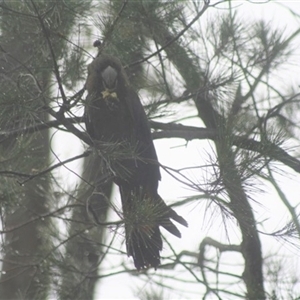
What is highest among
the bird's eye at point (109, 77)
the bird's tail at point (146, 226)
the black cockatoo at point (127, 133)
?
the bird's eye at point (109, 77)

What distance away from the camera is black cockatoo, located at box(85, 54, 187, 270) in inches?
114

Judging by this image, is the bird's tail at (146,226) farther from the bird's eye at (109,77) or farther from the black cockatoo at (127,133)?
the bird's eye at (109,77)

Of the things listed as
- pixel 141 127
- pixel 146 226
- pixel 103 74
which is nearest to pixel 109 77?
pixel 103 74

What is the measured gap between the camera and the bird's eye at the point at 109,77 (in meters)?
Result: 3.09

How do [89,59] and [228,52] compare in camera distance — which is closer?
[89,59]

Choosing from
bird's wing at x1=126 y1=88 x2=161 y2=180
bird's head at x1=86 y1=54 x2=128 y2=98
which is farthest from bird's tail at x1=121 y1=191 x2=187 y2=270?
bird's head at x1=86 y1=54 x2=128 y2=98

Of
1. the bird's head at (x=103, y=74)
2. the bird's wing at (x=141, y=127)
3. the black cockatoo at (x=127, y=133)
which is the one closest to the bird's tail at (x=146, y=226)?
the black cockatoo at (x=127, y=133)

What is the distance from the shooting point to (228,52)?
3.61 metres

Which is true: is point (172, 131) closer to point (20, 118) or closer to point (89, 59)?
point (89, 59)

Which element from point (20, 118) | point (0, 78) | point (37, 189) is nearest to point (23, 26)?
point (0, 78)

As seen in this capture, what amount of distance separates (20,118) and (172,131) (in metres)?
0.73

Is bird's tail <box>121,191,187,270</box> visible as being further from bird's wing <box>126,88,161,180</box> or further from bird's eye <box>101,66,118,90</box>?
bird's eye <box>101,66,118,90</box>

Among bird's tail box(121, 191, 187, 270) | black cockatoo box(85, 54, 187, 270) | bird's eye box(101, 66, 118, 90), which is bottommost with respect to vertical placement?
bird's tail box(121, 191, 187, 270)

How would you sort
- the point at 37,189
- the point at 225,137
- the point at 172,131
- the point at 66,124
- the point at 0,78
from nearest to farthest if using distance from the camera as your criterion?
the point at 225,137 < the point at 66,124 < the point at 0,78 < the point at 172,131 < the point at 37,189
